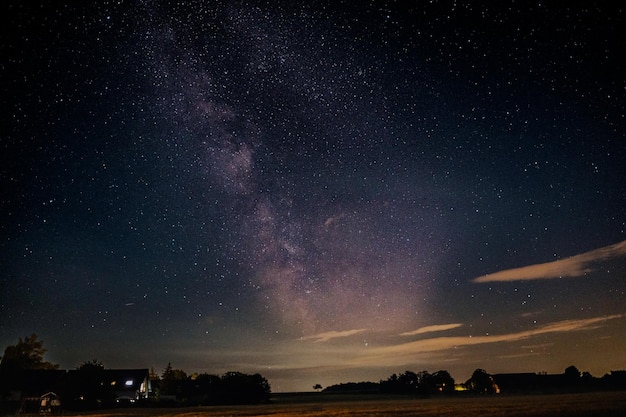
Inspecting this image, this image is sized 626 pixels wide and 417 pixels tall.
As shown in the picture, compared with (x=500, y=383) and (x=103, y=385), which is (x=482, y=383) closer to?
(x=500, y=383)

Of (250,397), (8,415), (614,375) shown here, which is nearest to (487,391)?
(614,375)

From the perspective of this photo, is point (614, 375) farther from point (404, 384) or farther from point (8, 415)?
point (8, 415)

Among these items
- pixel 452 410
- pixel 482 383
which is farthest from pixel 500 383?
pixel 452 410

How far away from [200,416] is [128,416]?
7.66 metres

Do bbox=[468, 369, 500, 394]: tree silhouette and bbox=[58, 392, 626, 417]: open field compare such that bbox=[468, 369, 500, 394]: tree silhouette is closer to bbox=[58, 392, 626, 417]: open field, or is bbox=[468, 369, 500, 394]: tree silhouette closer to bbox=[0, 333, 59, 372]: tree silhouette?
bbox=[58, 392, 626, 417]: open field

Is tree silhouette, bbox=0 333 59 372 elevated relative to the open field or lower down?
elevated

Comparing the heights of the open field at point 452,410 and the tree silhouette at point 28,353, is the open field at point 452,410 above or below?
below

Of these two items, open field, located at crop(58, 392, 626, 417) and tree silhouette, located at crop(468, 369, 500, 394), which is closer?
open field, located at crop(58, 392, 626, 417)

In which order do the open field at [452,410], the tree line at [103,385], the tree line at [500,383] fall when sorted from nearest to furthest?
the open field at [452,410] < the tree line at [103,385] < the tree line at [500,383]

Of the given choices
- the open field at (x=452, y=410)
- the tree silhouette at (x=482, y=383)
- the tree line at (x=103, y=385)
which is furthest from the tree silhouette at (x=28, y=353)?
the tree silhouette at (x=482, y=383)

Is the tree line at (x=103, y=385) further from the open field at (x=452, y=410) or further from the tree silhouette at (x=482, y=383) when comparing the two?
the tree silhouette at (x=482, y=383)

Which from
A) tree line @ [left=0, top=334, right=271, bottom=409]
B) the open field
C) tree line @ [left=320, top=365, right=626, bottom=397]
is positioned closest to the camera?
the open field

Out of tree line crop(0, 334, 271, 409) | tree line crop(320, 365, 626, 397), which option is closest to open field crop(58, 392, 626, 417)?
tree line crop(0, 334, 271, 409)

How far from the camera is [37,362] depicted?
85312mm
